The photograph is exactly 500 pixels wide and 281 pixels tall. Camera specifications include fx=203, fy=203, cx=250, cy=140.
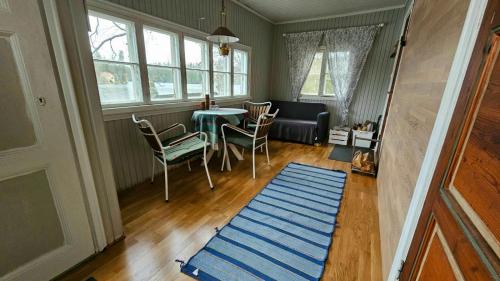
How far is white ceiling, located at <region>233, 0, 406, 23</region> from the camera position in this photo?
3430 mm

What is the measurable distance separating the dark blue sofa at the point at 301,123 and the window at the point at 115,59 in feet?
9.06

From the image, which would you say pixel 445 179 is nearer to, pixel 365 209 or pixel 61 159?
pixel 365 209

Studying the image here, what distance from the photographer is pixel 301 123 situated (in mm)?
4102

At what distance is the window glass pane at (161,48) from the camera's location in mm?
2324

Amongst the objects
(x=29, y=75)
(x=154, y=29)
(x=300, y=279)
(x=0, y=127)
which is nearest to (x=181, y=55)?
(x=154, y=29)

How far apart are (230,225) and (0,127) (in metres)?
1.49

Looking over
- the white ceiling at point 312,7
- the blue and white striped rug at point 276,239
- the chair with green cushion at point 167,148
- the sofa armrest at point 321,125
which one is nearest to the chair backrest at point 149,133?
the chair with green cushion at point 167,148

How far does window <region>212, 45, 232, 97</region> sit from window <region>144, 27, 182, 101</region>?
29.7 inches

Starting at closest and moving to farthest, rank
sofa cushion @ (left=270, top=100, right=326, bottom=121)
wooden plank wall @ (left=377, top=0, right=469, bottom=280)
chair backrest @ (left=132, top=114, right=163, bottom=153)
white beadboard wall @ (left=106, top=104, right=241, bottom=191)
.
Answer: wooden plank wall @ (left=377, top=0, right=469, bottom=280), chair backrest @ (left=132, top=114, right=163, bottom=153), white beadboard wall @ (left=106, top=104, right=241, bottom=191), sofa cushion @ (left=270, top=100, right=326, bottom=121)

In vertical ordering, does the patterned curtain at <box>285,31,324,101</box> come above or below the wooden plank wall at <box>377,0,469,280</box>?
above

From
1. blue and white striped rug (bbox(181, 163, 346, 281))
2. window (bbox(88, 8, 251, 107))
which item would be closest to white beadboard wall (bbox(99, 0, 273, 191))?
window (bbox(88, 8, 251, 107))

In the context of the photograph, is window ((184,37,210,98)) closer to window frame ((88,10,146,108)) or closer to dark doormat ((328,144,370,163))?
window frame ((88,10,146,108))

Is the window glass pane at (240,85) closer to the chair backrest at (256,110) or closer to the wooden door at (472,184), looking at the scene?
the chair backrest at (256,110)

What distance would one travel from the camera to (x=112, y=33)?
2.01m
